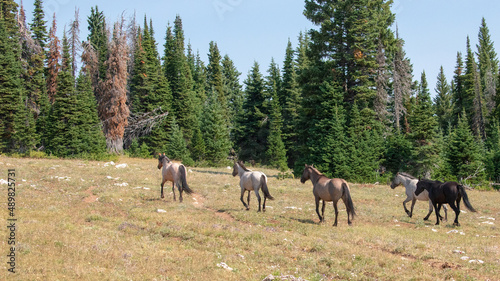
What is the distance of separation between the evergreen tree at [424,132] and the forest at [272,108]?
101mm

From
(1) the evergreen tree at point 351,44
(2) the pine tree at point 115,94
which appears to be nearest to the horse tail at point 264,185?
(1) the evergreen tree at point 351,44

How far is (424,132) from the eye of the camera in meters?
36.7

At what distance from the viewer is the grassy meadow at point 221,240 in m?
9.71

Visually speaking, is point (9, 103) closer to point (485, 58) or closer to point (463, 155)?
point (463, 155)

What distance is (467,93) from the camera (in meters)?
78.8

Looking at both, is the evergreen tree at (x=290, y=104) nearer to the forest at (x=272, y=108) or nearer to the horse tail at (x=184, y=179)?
the forest at (x=272, y=108)

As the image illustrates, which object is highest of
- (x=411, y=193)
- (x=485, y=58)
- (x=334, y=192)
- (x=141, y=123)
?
(x=485, y=58)

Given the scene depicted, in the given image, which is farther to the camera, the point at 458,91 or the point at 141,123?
the point at 458,91

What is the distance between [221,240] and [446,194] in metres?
10.6

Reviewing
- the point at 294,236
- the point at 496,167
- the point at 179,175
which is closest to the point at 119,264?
the point at 294,236

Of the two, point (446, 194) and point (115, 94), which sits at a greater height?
point (115, 94)

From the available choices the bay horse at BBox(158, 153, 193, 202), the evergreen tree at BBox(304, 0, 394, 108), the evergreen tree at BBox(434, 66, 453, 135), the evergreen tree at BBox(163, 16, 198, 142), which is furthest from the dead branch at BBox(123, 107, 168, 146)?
the evergreen tree at BBox(434, 66, 453, 135)

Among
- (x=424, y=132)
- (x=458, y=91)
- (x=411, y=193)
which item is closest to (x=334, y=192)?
(x=411, y=193)

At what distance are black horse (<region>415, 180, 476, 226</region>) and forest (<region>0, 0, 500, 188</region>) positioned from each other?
17056 mm
